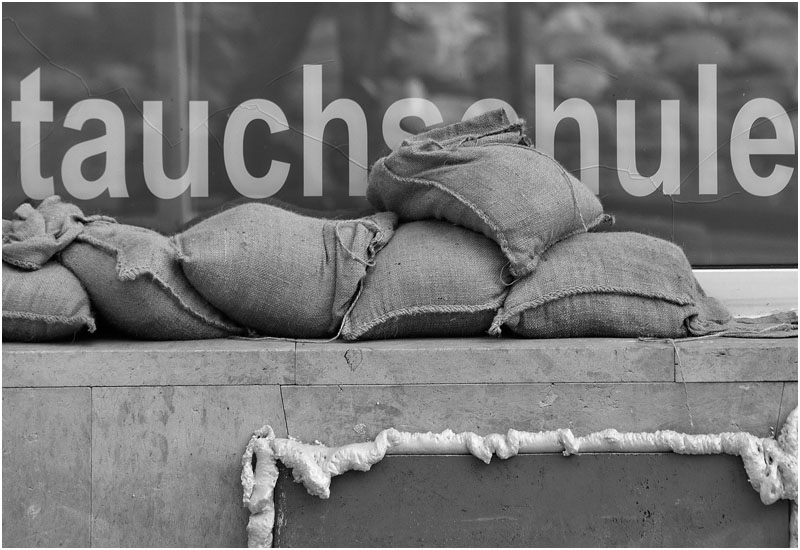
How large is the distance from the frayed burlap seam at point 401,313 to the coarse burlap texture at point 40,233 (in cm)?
81

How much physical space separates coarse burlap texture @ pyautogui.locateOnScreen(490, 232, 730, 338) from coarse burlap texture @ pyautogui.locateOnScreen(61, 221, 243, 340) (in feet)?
2.61

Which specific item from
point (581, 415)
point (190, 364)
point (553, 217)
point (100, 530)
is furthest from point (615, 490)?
point (100, 530)

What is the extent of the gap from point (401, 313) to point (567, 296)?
1.47 ft

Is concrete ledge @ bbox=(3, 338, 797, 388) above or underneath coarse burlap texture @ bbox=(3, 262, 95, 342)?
underneath

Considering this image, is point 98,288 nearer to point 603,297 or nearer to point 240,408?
point 240,408

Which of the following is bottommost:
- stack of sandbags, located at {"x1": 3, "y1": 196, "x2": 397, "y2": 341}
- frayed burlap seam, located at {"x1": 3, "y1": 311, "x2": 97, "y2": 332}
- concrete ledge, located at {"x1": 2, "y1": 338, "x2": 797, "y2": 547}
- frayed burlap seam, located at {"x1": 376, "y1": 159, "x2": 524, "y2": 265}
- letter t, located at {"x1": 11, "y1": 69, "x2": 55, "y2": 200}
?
concrete ledge, located at {"x1": 2, "y1": 338, "x2": 797, "y2": 547}

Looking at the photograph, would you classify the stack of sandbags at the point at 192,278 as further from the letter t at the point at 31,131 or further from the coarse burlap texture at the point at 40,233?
the letter t at the point at 31,131

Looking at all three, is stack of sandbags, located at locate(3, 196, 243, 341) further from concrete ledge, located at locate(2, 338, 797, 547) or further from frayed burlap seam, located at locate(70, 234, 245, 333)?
concrete ledge, located at locate(2, 338, 797, 547)

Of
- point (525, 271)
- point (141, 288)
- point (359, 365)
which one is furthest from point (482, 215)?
point (141, 288)

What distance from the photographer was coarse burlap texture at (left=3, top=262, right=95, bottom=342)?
1.94 m

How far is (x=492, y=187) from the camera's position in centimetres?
202

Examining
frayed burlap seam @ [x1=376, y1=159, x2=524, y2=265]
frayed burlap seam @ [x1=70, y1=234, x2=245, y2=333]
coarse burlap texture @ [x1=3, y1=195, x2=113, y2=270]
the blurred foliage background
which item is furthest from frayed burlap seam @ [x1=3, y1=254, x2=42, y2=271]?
frayed burlap seam @ [x1=376, y1=159, x2=524, y2=265]

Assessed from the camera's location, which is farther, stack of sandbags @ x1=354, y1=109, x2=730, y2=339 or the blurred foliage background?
the blurred foliage background

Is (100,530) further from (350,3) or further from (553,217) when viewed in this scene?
(350,3)
